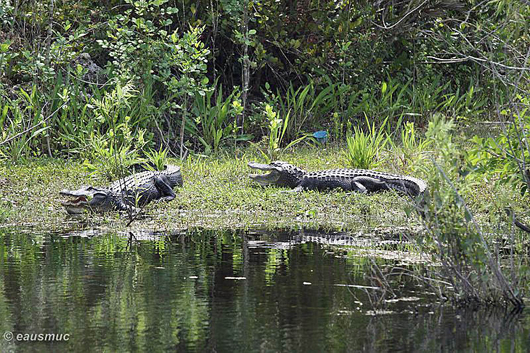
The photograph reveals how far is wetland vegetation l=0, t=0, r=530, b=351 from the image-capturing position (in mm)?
4656

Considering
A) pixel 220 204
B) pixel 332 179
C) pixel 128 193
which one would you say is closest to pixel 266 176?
pixel 332 179

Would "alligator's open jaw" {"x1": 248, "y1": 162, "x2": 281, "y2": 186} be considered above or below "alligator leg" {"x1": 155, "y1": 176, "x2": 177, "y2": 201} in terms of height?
above

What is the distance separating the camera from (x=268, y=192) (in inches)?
367

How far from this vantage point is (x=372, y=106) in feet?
40.8

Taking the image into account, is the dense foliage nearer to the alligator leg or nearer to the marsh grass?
the marsh grass

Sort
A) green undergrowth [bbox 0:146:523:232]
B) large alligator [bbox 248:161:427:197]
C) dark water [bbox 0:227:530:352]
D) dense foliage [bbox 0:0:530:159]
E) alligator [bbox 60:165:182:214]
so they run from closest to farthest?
dark water [bbox 0:227:530:352], green undergrowth [bbox 0:146:523:232], alligator [bbox 60:165:182:214], large alligator [bbox 248:161:427:197], dense foliage [bbox 0:0:530:159]

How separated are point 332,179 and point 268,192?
766 mm

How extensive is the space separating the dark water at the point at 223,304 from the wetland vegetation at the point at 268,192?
0.07 feet

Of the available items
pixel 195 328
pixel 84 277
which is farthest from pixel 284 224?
pixel 195 328

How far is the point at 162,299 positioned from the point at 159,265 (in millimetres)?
984

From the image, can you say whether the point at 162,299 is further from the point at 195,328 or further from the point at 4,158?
the point at 4,158

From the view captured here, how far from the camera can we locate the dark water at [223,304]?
420 centimetres

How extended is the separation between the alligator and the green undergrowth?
11 centimetres

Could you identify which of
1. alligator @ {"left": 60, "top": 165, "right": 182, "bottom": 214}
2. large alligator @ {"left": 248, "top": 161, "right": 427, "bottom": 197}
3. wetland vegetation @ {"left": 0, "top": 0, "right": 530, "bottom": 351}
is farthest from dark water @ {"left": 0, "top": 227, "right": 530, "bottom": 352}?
large alligator @ {"left": 248, "top": 161, "right": 427, "bottom": 197}
